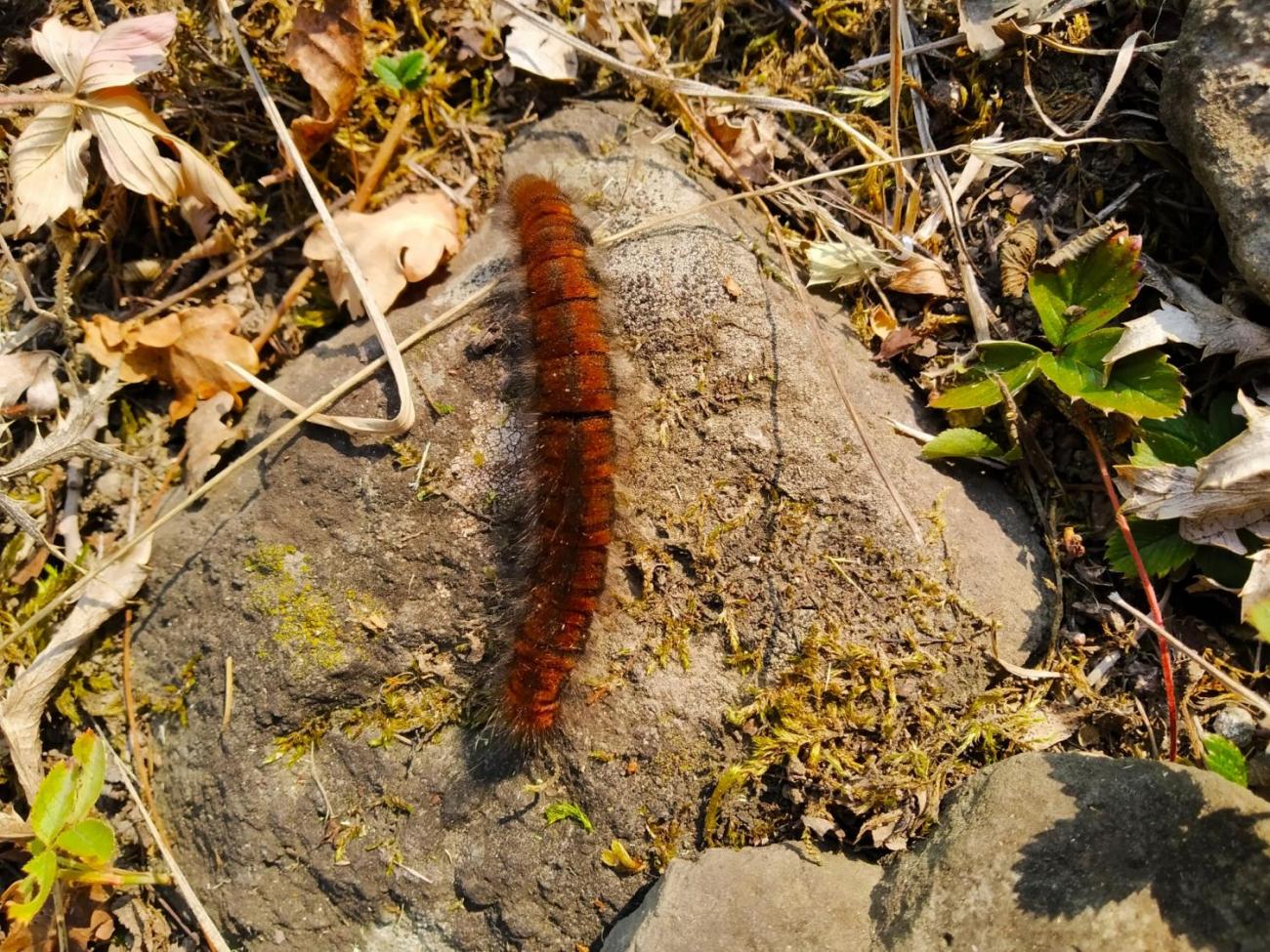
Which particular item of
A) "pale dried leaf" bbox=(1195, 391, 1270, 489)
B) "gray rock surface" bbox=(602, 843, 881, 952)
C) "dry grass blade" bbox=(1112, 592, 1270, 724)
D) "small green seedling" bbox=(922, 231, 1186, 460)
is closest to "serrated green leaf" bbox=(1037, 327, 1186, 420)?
"small green seedling" bbox=(922, 231, 1186, 460)

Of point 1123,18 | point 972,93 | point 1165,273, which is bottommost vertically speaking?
point 1165,273

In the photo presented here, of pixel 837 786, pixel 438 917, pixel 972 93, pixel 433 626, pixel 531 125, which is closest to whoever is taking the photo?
pixel 837 786

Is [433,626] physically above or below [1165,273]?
below

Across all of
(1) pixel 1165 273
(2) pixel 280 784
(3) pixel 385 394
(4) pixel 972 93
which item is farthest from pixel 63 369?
(1) pixel 1165 273

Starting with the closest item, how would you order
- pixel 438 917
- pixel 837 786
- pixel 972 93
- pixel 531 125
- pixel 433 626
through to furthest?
pixel 837 786
pixel 438 917
pixel 433 626
pixel 972 93
pixel 531 125

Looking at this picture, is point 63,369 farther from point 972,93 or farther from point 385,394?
point 972,93

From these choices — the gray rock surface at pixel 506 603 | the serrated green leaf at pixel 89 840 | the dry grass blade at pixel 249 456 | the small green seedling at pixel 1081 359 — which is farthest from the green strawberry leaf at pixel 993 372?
the serrated green leaf at pixel 89 840
